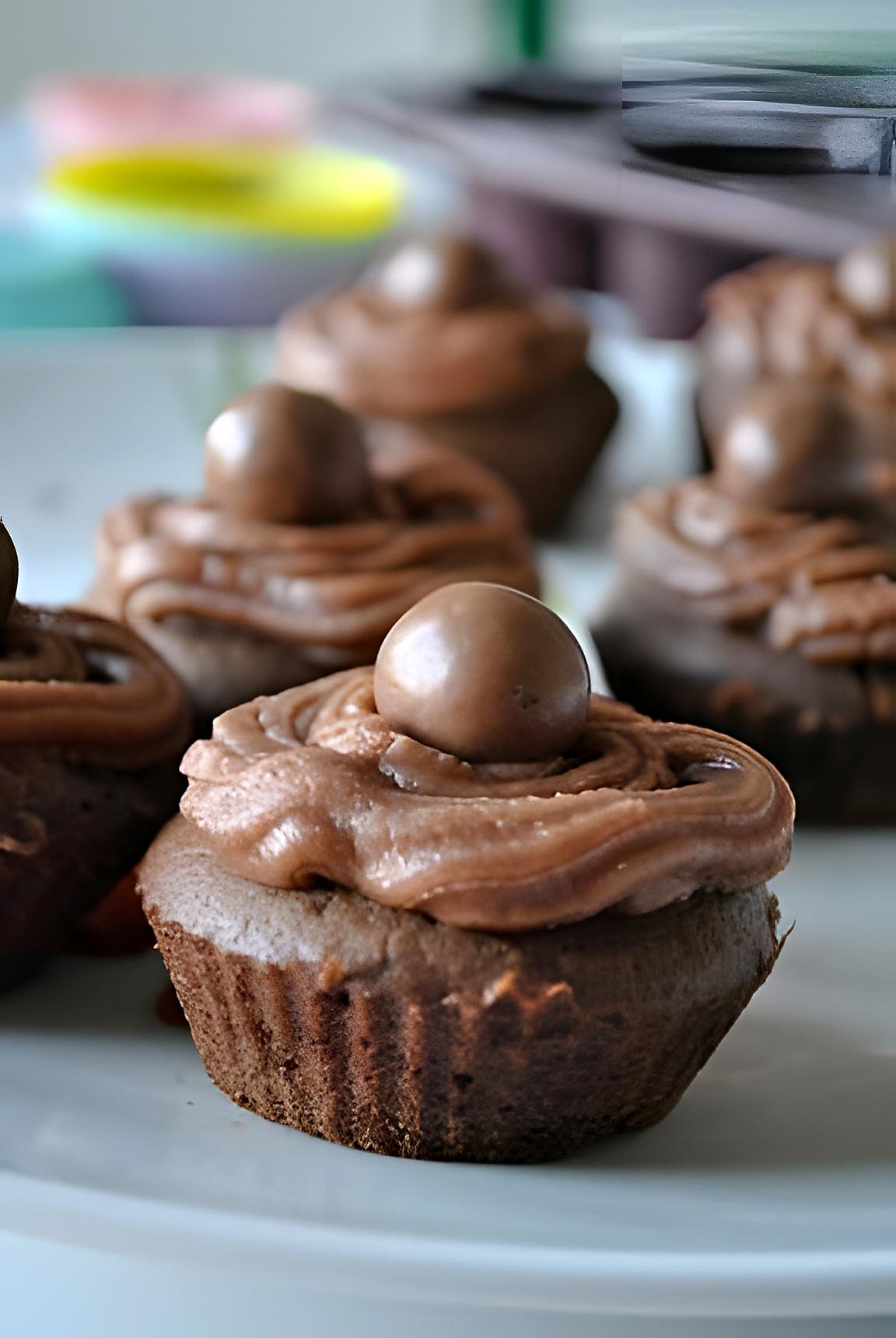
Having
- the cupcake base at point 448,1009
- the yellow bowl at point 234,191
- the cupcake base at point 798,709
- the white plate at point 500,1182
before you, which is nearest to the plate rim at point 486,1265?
the white plate at point 500,1182

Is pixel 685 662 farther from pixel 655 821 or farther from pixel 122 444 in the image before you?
pixel 122 444

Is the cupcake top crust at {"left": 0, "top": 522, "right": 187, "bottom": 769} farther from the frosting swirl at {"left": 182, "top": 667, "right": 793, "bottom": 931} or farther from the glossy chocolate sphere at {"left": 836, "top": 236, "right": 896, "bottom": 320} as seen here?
the glossy chocolate sphere at {"left": 836, "top": 236, "right": 896, "bottom": 320}

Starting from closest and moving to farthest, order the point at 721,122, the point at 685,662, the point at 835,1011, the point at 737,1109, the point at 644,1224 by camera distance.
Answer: the point at 721,122
the point at 644,1224
the point at 737,1109
the point at 835,1011
the point at 685,662

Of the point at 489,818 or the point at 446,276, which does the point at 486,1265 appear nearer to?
the point at 489,818

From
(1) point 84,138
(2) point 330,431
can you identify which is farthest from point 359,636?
(1) point 84,138

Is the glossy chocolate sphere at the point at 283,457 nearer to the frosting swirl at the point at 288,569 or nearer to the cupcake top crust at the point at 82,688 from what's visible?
the frosting swirl at the point at 288,569

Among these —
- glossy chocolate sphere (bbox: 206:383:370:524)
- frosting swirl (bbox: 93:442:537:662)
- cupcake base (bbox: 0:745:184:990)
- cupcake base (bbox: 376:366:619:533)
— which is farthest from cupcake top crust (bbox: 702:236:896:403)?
cupcake base (bbox: 0:745:184:990)

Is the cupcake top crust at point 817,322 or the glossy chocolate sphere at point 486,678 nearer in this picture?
the glossy chocolate sphere at point 486,678
